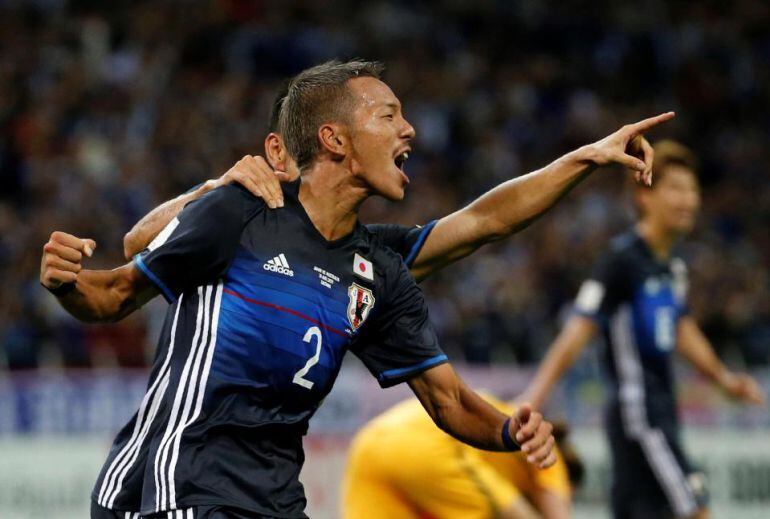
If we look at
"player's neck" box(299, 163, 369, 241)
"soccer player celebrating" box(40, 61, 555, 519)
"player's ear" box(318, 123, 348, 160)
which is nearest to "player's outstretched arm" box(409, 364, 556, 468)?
"soccer player celebrating" box(40, 61, 555, 519)

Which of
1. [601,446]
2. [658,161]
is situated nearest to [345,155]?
[658,161]

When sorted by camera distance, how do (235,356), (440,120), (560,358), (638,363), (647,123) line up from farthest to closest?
1. (440,120)
2. (638,363)
3. (560,358)
4. (647,123)
5. (235,356)

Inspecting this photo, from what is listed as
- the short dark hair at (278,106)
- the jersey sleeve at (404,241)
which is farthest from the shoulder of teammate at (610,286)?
the short dark hair at (278,106)

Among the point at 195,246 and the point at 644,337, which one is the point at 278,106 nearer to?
the point at 195,246

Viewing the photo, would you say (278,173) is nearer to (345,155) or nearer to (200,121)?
(345,155)

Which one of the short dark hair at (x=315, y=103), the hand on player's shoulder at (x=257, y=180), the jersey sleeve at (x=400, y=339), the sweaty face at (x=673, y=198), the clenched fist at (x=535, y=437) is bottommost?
the clenched fist at (x=535, y=437)

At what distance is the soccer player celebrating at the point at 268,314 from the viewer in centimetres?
380

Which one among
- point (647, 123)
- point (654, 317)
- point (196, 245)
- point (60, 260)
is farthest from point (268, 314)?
point (654, 317)

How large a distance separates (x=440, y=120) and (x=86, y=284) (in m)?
11.7

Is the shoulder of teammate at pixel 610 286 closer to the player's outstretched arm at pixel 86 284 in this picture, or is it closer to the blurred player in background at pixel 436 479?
the blurred player in background at pixel 436 479

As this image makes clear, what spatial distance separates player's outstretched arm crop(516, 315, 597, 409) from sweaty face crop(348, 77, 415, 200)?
310cm

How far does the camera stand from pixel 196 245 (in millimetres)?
3797

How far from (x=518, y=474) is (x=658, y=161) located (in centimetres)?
238

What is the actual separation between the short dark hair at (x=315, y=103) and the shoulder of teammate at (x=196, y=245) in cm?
39
